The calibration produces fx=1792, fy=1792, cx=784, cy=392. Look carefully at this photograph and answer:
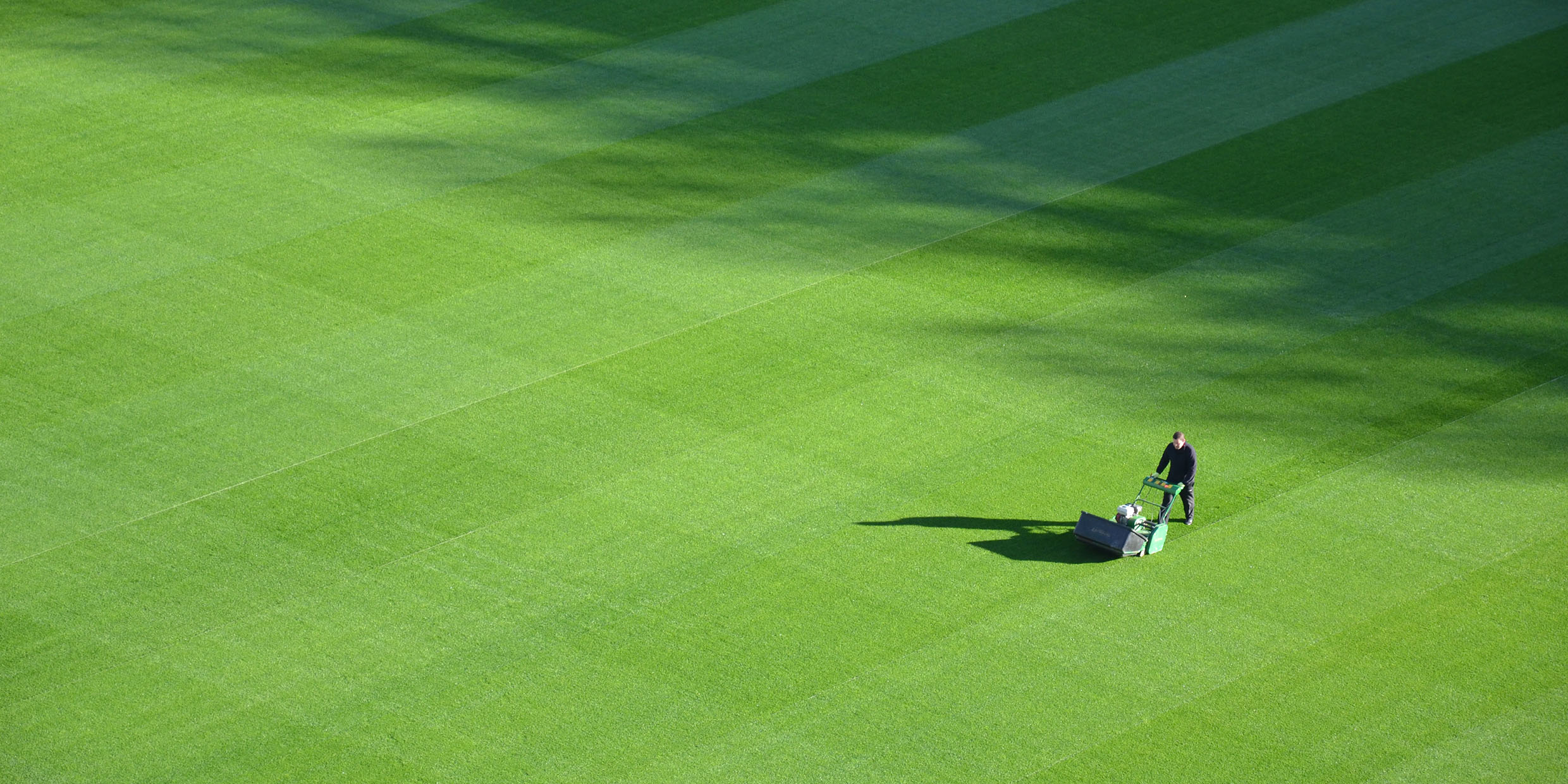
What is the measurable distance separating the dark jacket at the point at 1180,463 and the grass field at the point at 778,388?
29.2 inches

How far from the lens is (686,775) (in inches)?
588

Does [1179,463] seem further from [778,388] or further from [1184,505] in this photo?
[778,388]

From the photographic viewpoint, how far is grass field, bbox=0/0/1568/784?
52.0 feet

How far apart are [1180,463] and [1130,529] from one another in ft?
2.89

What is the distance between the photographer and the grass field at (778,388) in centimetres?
1585

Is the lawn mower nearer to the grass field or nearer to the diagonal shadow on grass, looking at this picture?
the diagonal shadow on grass

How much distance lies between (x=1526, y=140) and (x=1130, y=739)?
15904 millimetres

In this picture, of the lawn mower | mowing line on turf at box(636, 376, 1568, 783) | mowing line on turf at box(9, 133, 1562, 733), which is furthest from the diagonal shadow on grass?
mowing line on turf at box(9, 133, 1562, 733)

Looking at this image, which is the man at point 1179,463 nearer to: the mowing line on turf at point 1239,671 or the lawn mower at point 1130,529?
the lawn mower at point 1130,529

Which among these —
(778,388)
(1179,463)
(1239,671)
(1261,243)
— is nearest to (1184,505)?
(1179,463)

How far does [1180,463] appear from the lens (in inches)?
704

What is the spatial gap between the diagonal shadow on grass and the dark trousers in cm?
67

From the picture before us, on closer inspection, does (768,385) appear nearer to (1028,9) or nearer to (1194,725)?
(1194,725)

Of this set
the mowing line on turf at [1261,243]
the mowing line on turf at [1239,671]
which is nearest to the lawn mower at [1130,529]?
the mowing line on turf at [1239,671]
